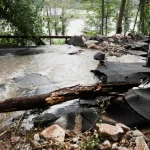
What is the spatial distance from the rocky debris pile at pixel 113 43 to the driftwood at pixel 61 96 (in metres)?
4.30

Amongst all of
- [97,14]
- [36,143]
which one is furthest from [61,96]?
[97,14]

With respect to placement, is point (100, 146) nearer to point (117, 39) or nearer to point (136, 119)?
point (136, 119)

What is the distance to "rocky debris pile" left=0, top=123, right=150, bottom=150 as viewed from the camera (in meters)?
2.50

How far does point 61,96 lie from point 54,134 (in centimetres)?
65

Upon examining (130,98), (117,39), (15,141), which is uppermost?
(117,39)

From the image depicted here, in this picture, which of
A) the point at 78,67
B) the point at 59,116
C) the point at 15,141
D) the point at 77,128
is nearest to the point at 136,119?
the point at 77,128

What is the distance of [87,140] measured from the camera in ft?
8.40

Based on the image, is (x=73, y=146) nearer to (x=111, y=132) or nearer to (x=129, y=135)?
(x=111, y=132)

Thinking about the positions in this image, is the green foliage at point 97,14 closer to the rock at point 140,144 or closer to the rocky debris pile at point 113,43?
the rocky debris pile at point 113,43

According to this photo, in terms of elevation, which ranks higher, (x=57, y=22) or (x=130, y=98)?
(x=57, y=22)

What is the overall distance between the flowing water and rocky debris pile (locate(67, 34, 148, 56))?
2.27 ft

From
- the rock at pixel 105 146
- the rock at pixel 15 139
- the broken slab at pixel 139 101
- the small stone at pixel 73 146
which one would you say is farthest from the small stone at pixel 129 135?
the rock at pixel 15 139

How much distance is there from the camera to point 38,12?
30.0ft

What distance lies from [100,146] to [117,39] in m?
7.38
